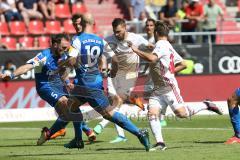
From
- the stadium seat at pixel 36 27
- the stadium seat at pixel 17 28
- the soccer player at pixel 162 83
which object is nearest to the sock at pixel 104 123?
the soccer player at pixel 162 83

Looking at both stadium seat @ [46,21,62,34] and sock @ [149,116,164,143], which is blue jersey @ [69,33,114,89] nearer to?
sock @ [149,116,164,143]

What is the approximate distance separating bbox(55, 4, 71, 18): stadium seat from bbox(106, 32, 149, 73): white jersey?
44.8ft

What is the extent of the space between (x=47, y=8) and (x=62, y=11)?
667mm

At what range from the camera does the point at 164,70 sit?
601 inches

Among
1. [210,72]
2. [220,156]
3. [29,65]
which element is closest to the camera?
[220,156]

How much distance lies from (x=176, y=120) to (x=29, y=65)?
8.04 metres

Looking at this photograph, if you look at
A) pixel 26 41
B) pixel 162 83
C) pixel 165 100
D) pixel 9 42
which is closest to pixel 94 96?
pixel 165 100

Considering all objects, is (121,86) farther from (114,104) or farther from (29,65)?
(29,65)

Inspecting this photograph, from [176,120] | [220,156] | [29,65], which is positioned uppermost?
[29,65]

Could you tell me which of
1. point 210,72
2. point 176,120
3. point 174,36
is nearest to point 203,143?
point 176,120

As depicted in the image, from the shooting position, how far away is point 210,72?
27.0m

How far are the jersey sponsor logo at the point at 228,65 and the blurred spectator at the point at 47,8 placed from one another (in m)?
6.95

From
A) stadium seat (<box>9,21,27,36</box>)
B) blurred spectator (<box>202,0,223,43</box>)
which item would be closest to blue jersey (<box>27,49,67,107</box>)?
stadium seat (<box>9,21,27,36</box>)

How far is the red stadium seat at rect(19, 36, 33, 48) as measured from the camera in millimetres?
29258
